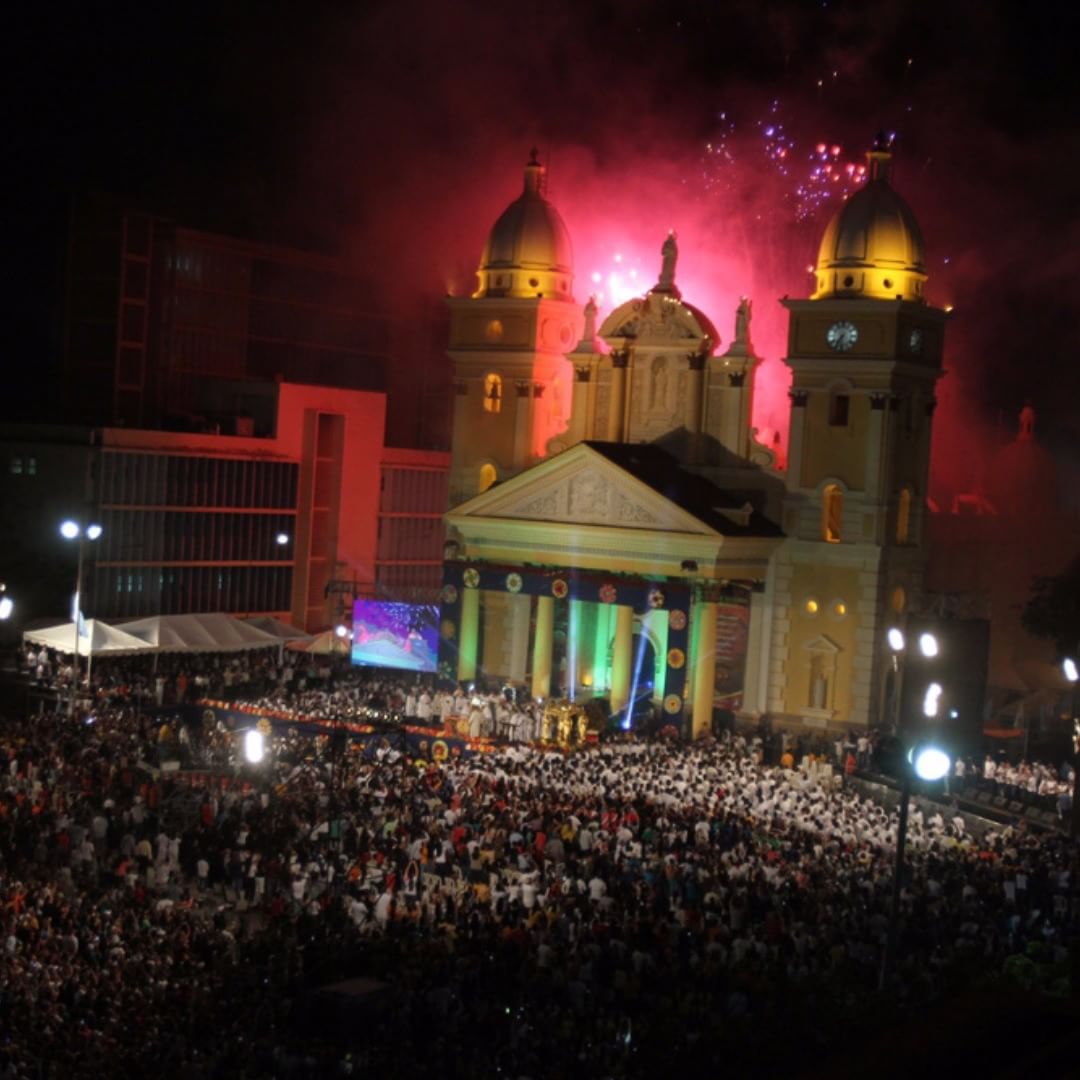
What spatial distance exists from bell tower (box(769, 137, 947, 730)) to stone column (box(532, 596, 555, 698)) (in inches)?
A: 268

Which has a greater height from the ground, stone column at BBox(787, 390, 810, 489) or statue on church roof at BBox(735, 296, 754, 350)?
statue on church roof at BBox(735, 296, 754, 350)

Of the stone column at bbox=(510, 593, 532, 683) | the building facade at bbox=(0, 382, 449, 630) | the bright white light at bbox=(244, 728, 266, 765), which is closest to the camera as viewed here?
the bright white light at bbox=(244, 728, 266, 765)

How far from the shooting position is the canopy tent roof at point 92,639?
49281mm

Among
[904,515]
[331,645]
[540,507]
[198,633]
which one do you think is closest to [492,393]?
[540,507]

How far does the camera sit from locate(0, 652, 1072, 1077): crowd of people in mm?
21609

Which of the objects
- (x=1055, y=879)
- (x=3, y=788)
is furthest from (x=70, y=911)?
(x=1055, y=879)

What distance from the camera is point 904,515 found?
176ft

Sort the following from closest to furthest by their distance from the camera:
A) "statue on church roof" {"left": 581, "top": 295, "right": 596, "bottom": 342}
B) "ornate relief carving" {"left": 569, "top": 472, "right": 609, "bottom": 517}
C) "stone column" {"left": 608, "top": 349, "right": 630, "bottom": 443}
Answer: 1. "ornate relief carving" {"left": 569, "top": 472, "right": 609, "bottom": 517}
2. "stone column" {"left": 608, "top": 349, "right": 630, "bottom": 443}
3. "statue on church roof" {"left": 581, "top": 295, "right": 596, "bottom": 342}

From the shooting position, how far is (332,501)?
68.7 metres

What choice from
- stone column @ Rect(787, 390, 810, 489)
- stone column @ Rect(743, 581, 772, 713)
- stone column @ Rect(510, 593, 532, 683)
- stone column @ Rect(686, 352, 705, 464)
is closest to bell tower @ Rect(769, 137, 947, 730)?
stone column @ Rect(787, 390, 810, 489)

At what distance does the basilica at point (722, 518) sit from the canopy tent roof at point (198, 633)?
6.34 m

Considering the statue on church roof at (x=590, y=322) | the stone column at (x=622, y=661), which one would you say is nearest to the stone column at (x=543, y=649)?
the stone column at (x=622, y=661)

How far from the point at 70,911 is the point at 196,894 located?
3.81 metres

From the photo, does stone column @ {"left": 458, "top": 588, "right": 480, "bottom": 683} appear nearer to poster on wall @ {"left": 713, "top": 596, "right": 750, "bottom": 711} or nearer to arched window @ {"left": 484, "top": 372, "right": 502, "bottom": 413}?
arched window @ {"left": 484, "top": 372, "right": 502, "bottom": 413}
